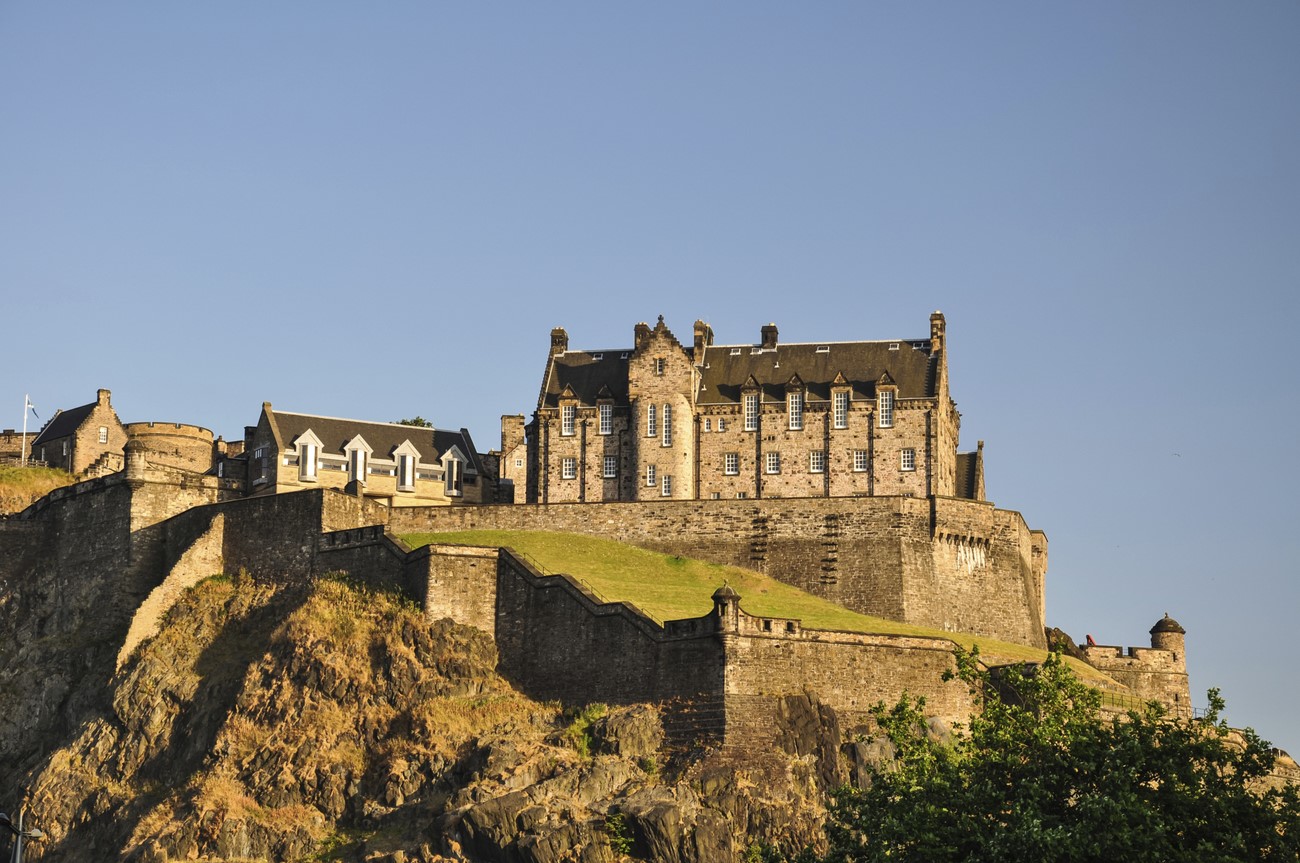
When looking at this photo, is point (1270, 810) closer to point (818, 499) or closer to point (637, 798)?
point (637, 798)

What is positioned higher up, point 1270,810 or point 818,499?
point 818,499

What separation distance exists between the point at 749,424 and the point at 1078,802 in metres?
49.8

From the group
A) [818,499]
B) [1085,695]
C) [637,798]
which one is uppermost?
[818,499]

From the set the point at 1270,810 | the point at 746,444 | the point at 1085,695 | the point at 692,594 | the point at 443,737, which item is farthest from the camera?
the point at 746,444

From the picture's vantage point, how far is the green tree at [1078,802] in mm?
48812

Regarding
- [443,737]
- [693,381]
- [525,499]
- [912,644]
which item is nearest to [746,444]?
[693,381]

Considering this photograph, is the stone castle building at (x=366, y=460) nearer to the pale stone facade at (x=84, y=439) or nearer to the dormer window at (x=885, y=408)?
the pale stone facade at (x=84, y=439)

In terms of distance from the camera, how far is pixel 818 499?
93.5 metres

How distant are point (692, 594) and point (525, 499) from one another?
18176 mm

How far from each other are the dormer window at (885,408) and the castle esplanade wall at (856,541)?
240 inches

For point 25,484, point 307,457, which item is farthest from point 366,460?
point 25,484

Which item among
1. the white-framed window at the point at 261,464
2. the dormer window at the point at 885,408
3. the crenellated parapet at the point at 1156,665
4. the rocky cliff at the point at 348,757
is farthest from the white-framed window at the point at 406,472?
the crenellated parapet at the point at 1156,665

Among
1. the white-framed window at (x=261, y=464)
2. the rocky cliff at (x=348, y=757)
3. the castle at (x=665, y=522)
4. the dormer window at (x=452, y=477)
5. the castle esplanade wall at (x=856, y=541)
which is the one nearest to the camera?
the rocky cliff at (x=348, y=757)

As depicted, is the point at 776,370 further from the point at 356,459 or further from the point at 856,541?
the point at 356,459
